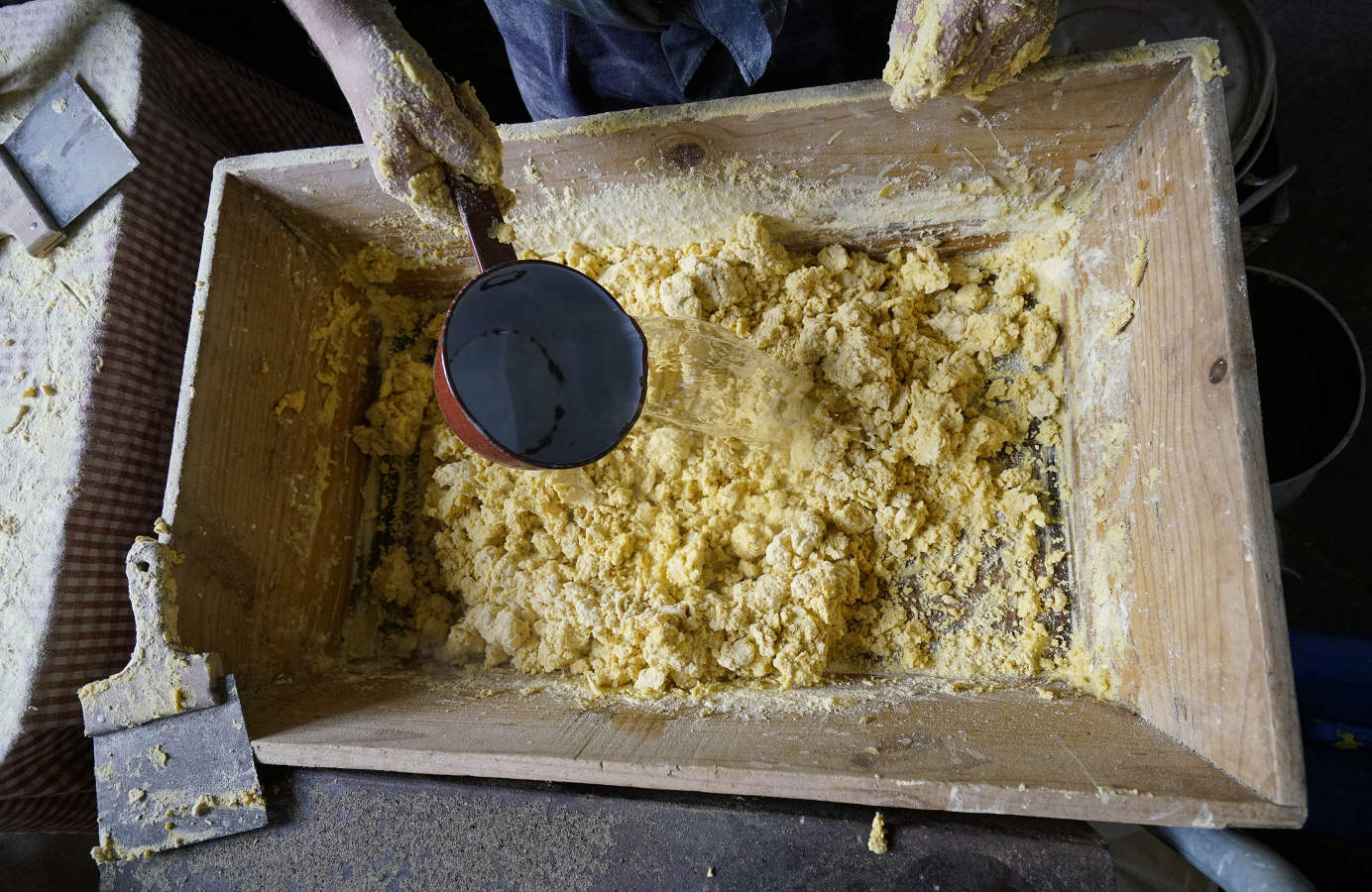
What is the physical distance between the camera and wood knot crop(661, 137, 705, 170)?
121 centimetres

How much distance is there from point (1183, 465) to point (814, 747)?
623mm

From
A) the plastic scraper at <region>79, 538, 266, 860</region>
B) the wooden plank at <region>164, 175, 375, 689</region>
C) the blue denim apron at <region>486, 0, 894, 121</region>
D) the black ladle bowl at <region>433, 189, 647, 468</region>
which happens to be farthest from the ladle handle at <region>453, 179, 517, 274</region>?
the plastic scraper at <region>79, 538, 266, 860</region>

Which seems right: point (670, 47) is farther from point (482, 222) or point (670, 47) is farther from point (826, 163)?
point (482, 222)

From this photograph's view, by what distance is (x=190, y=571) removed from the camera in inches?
46.2

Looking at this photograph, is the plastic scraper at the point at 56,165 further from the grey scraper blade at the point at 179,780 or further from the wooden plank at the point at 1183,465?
the wooden plank at the point at 1183,465

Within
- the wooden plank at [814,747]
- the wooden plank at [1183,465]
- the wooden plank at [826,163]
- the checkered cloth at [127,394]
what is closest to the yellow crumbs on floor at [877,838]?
the wooden plank at [814,747]

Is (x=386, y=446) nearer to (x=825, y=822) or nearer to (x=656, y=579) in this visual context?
(x=656, y=579)

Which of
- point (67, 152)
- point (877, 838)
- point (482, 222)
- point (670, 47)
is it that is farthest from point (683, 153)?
point (67, 152)

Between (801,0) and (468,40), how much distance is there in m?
1.12

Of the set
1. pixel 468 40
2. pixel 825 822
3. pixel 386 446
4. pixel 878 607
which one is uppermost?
pixel 468 40

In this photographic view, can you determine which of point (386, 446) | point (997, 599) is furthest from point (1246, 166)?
point (386, 446)

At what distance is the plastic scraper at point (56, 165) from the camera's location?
139 centimetres

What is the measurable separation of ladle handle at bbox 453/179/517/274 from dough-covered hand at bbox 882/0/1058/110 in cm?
57

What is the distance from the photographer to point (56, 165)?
1419mm
